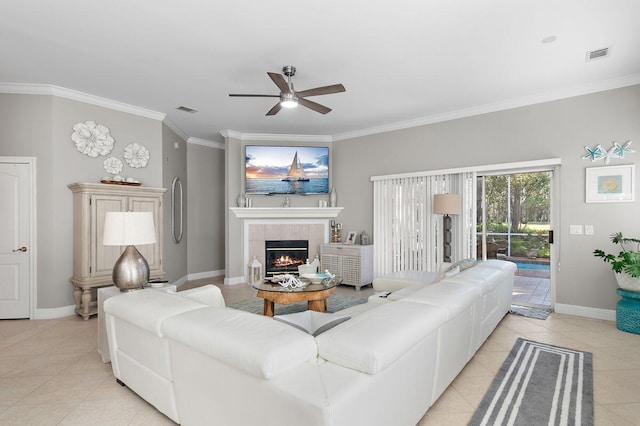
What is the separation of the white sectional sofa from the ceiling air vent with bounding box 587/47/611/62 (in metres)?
2.85

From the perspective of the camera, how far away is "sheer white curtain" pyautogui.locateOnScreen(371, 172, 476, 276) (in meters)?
5.03

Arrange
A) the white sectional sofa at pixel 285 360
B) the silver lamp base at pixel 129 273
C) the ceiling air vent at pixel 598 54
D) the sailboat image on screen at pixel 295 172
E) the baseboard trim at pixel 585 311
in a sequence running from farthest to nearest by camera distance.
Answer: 1. the sailboat image on screen at pixel 295 172
2. the baseboard trim at pixel 585 311
3. the ceiling air vent at pixel 598 54
4. the silver lamp base at pixel 129 273
5. the white sectional sofa at pixel 285 360

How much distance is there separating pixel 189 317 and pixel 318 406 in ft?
3.08

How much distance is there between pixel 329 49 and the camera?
3.25m

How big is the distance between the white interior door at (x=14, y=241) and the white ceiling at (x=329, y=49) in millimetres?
1156

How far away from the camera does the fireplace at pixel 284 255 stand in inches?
252

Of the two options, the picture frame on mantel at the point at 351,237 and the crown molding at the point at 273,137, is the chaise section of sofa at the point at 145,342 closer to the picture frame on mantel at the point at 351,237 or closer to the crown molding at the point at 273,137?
the picture frame on mantel at the point at 351,237

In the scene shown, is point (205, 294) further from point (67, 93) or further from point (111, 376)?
point (67, 93)

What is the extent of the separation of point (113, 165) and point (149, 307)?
3.50m

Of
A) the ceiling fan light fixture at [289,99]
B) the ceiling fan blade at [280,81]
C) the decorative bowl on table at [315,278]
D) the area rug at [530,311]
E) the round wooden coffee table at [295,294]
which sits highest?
the ceiling fan blade at [280,81]

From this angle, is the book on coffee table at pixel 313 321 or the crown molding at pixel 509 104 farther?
the crown molding at pixel 509 104

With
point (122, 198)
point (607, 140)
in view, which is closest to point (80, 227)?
point (122, 198)

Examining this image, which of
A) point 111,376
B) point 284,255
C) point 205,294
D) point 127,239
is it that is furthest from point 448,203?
point 111,376

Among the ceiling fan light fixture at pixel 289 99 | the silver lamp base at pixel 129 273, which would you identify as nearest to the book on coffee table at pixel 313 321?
the silver lamp base at pixel 129 273
